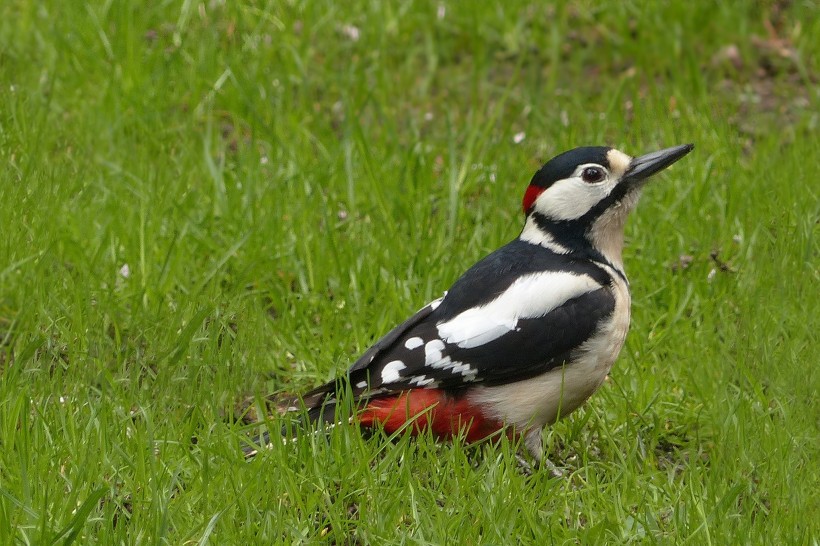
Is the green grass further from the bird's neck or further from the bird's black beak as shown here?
the bird's black beak

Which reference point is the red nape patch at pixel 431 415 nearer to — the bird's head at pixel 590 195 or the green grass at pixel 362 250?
the green grass at pixel 362 250

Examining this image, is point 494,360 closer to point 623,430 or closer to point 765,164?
point 623,430

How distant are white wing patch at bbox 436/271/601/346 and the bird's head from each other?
245 mm

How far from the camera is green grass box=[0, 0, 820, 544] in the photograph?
3.64 m

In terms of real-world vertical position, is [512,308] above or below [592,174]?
below

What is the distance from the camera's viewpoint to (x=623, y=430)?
4.35 metres

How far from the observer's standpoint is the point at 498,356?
4.14 m

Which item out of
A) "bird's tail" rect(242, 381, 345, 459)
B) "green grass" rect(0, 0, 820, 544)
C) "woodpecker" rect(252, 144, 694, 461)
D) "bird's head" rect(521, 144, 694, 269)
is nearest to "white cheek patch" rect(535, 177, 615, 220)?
"bird's head" rect(521, 144, 694, 269)

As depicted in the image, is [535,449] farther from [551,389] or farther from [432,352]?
[432,352]

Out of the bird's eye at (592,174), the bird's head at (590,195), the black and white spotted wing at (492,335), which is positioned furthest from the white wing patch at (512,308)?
the bird's eye at (592,174)

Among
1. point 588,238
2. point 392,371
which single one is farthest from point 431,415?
point 588,238

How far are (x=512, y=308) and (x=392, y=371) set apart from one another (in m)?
0.44

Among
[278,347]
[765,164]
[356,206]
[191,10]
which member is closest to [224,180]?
[356,206]

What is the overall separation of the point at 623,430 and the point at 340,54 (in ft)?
11.0
